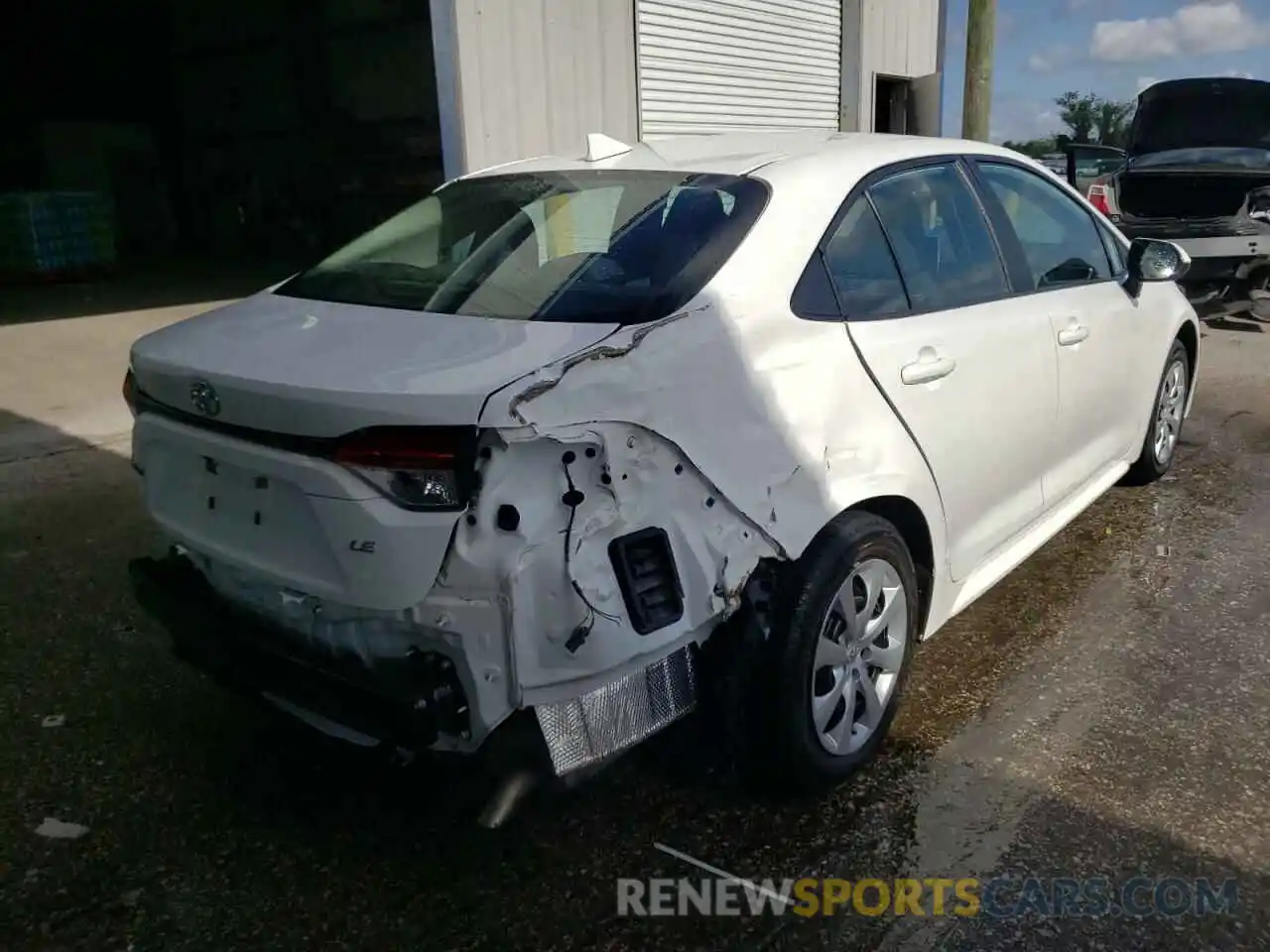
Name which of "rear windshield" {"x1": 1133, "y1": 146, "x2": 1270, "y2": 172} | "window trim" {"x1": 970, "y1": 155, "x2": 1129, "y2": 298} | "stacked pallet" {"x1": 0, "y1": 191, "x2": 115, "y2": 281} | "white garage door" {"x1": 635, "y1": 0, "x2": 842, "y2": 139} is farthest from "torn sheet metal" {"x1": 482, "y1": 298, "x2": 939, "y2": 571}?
"stacked pallet" {"x1": 0, "y1": 191, "x2": 115, "y2": 281}

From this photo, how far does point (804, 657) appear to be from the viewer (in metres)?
2.58

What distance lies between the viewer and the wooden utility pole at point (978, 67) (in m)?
9.16

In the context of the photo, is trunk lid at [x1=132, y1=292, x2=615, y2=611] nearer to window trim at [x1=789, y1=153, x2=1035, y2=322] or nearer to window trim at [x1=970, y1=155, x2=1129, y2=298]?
window trim at [x1=789, y1=153, x2=1035, y2=322]

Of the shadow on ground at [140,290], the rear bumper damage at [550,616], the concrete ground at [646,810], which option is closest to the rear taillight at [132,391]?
the rear bumper damage at [550,616]

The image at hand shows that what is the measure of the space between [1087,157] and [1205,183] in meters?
1.70

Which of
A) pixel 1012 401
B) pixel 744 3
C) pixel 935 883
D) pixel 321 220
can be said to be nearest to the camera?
pixel 935 883

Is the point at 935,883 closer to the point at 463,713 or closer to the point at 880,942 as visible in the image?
the point at 880,942

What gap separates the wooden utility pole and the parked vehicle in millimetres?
1167

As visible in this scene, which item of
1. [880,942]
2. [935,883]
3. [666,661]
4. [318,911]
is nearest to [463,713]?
[666,661]

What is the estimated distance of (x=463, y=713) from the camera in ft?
7.25

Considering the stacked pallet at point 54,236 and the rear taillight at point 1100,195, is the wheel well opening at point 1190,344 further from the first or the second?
the stacked pallet at point 54,236

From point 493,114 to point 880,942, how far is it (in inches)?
255

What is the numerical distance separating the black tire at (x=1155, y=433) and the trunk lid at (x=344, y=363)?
3.37 m

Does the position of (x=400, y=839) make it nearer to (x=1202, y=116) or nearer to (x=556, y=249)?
(x=556, y=249)
